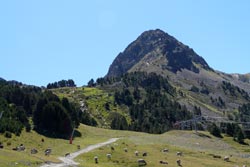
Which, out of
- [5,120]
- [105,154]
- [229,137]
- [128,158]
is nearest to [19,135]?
[5,120]

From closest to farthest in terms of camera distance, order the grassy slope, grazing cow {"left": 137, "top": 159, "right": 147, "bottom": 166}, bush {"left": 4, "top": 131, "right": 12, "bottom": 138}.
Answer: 1. the grassy slope
2. grazing cow {"left": 137, "top": 159, "right": 147, "bottom": 166}
3. bush {"left": 4, "top": 131, "right": 12, "bottom": 138}

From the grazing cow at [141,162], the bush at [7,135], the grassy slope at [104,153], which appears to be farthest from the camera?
the bush at [7,135]

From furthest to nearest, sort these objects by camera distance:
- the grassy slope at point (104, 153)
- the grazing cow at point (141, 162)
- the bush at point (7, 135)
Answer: the bush at point (7, 135) → the grazing cow at point (141, 162) → the grassy slope at point (104, 153)

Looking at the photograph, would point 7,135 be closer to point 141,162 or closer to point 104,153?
point 104,153

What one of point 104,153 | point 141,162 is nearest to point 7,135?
point 104,153

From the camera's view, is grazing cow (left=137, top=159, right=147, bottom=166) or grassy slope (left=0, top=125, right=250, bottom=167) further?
grazing cow (left=137, top=159, right=147, bottom=166)

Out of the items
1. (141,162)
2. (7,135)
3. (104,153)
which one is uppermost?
(7,135)

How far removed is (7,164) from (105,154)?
101 feet

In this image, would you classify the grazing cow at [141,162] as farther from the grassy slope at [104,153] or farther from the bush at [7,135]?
the bush at [7,135]

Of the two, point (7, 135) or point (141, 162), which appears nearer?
point (141, 162)

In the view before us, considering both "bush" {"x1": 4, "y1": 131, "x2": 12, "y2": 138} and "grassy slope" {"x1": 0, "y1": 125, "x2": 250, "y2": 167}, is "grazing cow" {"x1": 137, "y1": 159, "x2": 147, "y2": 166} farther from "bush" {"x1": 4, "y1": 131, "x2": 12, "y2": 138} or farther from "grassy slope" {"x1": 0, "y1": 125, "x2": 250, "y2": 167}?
"bush" {"x1": 4, "y1": 131, "x2": 12, "y2": 138}

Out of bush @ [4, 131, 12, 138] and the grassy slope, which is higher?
bush @ [4, 131, 12, 138]

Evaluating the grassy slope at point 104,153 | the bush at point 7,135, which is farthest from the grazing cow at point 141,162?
the bush at point 7,135

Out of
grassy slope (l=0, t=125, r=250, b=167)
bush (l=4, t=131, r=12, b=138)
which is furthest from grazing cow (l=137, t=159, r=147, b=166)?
bush (l=4, t=131, r=12, b=138)
